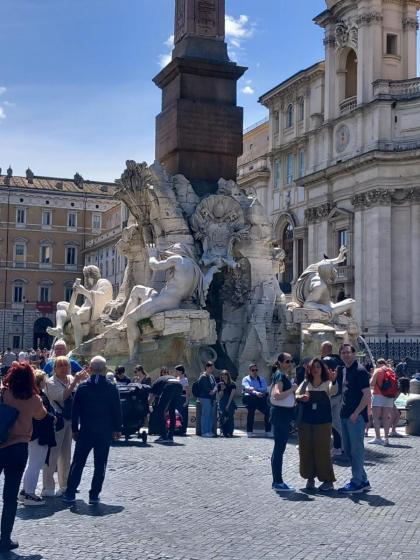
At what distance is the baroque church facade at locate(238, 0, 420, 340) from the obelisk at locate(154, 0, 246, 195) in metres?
23.9

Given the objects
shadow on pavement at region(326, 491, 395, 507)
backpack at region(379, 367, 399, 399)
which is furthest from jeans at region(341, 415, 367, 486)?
backpack at region(379, 367, 399, 399)

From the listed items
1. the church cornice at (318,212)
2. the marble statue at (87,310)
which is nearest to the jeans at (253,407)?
the marble statue at (87,310)

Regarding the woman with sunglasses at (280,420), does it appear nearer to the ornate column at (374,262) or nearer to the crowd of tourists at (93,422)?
the crowd of tourists at (93,422)

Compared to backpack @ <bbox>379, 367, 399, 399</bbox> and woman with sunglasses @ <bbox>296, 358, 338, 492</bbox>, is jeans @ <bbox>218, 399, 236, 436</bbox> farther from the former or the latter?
woman with sunglasses @ <bbox>296, 358, 338, 492</bbox>

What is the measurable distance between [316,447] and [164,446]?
3565 millimetres

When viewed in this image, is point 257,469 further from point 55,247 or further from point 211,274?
point 55,247

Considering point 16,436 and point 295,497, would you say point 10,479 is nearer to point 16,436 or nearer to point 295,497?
point 16,436

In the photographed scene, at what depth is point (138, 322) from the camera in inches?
599

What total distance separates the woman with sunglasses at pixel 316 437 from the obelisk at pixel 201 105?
28.4 feet

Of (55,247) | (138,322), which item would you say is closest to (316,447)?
(138,322)

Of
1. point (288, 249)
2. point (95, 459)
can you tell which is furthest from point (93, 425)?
point (288, 249)

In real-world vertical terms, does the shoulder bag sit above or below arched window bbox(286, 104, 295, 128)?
below

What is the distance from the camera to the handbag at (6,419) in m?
6.39

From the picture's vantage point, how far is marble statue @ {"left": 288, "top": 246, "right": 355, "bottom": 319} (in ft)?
54.0
